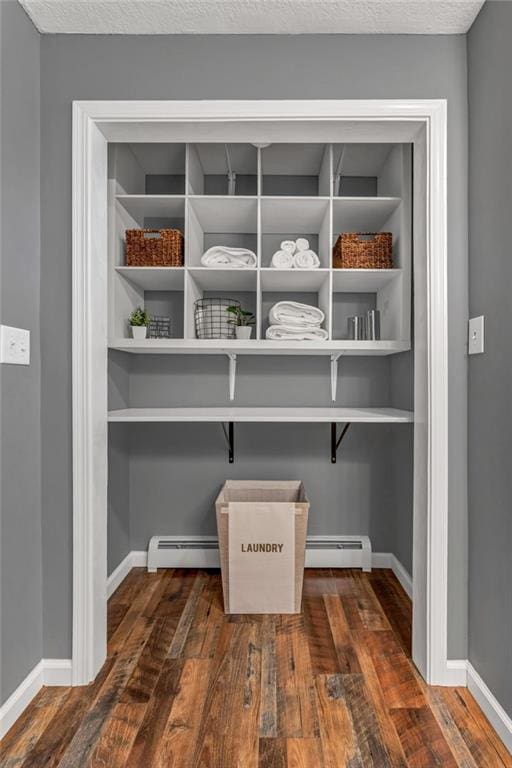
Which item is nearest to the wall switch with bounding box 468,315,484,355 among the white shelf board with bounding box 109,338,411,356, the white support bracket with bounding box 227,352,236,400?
the white shelf board with bounding box 109,338,411,356

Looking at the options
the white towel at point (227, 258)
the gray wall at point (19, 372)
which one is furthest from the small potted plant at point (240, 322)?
the gray wall at point (19, 372)

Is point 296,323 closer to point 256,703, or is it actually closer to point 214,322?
point 214,322

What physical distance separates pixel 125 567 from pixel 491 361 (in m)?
2.08

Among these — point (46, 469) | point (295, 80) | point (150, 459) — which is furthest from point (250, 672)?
point (295, 80)

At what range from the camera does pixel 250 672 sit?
1772 mm

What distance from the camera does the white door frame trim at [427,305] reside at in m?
1.69

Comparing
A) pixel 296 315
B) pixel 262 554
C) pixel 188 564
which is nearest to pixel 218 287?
pixel 296 315

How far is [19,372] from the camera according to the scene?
1592 millimetres

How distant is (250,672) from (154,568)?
107 centimetres

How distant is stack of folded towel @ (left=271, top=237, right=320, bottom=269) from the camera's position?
2.30 m

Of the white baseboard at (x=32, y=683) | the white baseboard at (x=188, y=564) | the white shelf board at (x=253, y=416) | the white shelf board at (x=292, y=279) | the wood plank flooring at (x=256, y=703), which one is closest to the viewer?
the wood plank flooring at (x=256, y=703)

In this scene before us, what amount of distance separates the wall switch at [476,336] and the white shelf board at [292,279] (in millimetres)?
792

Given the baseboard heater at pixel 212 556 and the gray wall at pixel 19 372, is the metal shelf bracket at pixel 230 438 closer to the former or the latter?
the baseboard heater at pixel 212 556

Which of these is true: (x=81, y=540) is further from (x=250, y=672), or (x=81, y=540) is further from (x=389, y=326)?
(x=389, y=326)
